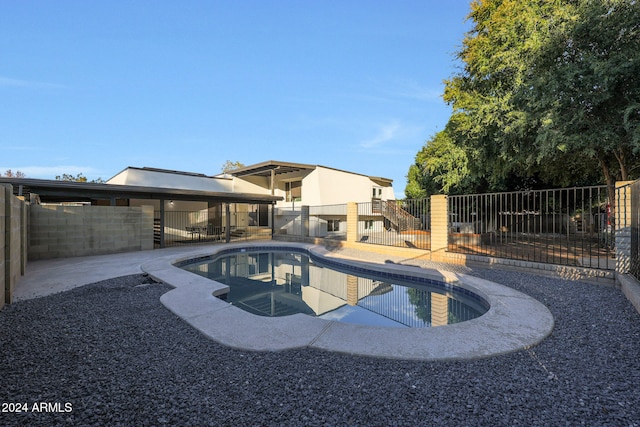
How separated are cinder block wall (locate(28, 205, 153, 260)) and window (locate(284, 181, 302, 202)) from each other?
40.3 ft

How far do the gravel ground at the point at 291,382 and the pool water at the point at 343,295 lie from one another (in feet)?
6.56

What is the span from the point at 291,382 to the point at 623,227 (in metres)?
7.53

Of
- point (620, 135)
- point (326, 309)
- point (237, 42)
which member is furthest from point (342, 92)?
point (326, 309)

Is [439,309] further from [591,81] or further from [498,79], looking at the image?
[498,79]

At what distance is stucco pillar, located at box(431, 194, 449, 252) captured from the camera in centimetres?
973

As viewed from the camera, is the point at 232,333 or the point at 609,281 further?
the point at 609,281

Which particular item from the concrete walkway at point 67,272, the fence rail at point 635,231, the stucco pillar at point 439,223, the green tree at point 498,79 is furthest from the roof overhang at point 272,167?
the fence rail at point 635,231

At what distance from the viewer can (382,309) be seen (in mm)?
5762

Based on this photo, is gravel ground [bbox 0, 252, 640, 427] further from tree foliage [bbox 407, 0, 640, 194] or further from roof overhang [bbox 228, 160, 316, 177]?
roof overhang [bbox 228, 160, 316, 177]

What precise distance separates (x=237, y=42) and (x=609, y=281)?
15672mm

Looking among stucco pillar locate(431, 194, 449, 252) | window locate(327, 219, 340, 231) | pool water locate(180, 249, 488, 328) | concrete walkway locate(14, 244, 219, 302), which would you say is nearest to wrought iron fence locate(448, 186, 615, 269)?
stucco pillar locate(431, 194, 449, 252)

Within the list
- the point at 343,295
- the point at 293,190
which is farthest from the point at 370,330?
the point at 293,190

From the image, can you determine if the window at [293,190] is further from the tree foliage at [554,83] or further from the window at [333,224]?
the tree foliage at [554,83]

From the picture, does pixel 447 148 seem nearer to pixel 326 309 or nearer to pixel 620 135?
pixel 620 135
